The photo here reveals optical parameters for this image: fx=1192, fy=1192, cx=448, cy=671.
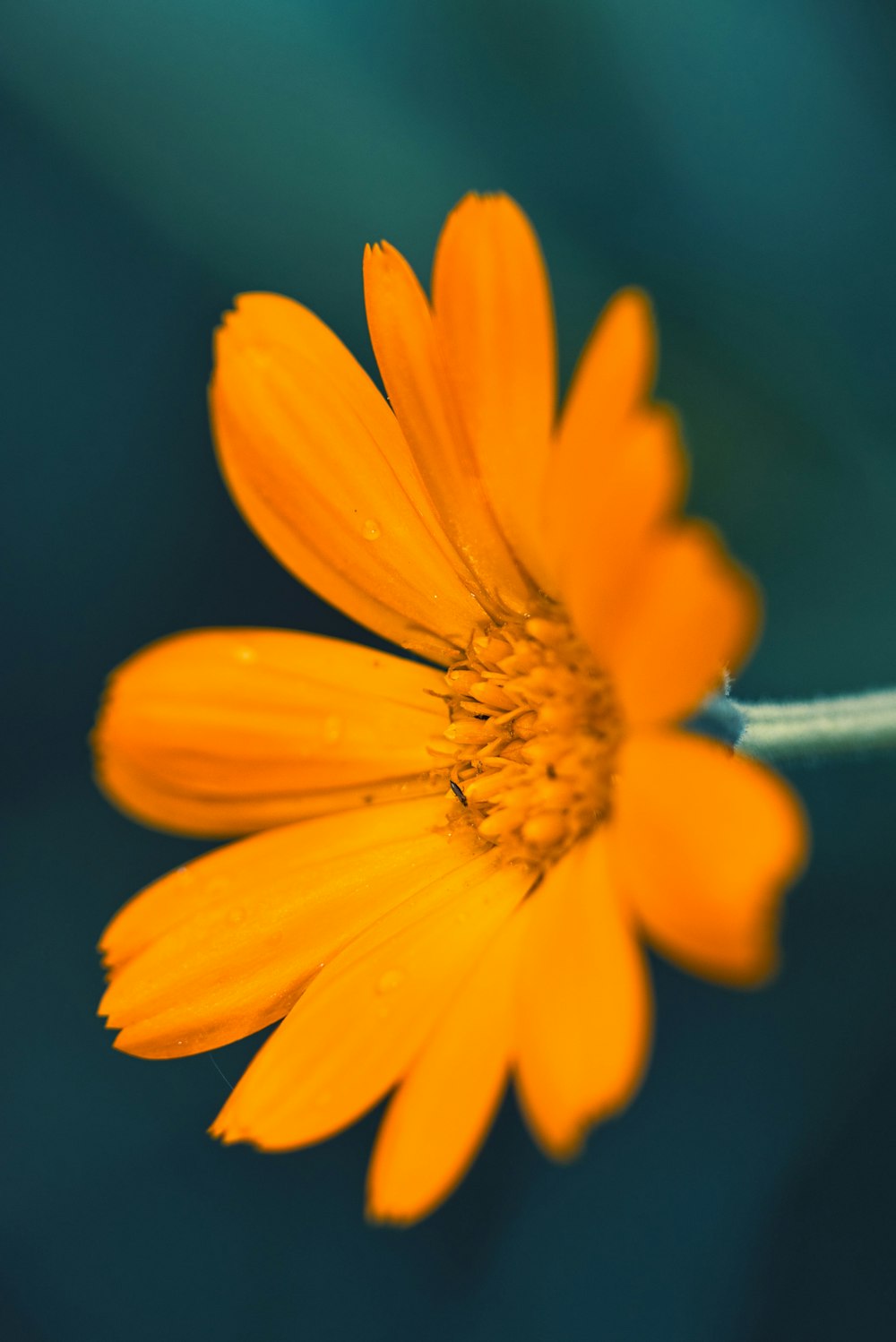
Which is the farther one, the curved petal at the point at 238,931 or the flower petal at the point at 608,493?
the curved petal at the point at 238,931

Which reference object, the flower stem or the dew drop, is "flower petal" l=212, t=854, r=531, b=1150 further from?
the flower stem

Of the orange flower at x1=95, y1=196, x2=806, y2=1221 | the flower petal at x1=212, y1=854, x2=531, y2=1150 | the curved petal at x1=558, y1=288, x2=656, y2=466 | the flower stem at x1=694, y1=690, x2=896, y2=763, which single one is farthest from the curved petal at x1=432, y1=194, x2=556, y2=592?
the flower petal at x1=212, y1=854, x2=531, y2=1150

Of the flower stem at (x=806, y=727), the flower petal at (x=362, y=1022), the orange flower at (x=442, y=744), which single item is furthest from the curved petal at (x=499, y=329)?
the flower petal at (x=362, y=1022)

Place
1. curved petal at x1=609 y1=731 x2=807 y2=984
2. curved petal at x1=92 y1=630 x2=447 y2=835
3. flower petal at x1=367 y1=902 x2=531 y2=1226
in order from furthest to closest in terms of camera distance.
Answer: curved petal at x1=92 y1=630 x2=447 y2=835
flower petal at x1=367 y1=902 x2=531 y2=1226
curved petal at x1=609 y1=731 x2=807 y2=984

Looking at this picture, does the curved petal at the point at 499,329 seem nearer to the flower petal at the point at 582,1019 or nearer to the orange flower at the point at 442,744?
the orange flower at the point at 442,744


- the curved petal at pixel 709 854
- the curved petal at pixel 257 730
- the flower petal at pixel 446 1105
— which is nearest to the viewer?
the curved petal at pixel 709 854

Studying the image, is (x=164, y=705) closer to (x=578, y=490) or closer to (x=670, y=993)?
(x=578, y=490)

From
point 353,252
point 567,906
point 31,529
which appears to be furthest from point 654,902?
point 31,529
